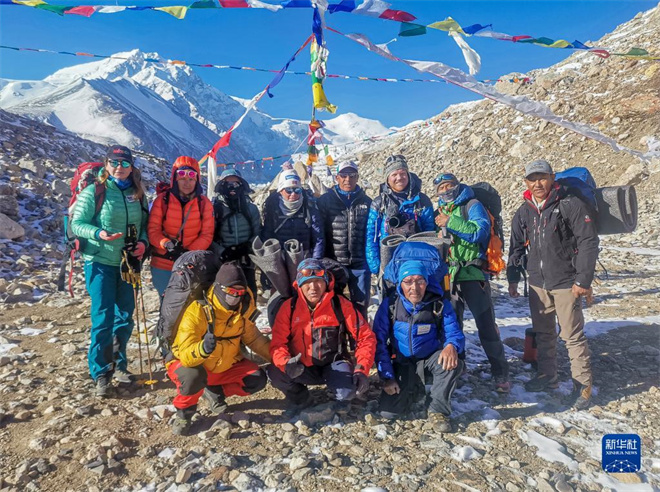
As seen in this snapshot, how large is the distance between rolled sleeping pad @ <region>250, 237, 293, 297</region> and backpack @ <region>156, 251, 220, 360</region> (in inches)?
25.4

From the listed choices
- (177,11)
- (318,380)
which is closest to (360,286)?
(318,380)

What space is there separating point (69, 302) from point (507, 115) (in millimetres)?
31395

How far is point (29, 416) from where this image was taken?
13.0ft

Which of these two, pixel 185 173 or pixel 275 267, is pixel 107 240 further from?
pixel 275 267

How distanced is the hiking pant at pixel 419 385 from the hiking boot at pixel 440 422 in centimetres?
4

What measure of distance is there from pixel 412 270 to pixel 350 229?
4.59 feet

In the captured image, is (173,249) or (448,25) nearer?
(173,249)

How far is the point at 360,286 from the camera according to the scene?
17.1ft

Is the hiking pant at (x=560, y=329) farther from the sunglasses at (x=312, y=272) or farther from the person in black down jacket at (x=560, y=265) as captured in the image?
the sunglasses at (x=312, y=272)

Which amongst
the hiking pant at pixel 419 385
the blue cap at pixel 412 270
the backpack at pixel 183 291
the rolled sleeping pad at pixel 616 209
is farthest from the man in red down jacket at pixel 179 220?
the rolled sleeping pad at pixel 616 209

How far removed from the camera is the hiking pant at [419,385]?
3.86 meters

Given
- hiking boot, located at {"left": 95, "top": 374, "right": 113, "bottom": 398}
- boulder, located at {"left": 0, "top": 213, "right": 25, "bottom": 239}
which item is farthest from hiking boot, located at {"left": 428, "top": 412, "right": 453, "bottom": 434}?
boulder, located at {"left": 0, "top": 213, "right": 25, "bottom": 239}

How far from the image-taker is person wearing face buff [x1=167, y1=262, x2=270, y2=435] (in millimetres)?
3684

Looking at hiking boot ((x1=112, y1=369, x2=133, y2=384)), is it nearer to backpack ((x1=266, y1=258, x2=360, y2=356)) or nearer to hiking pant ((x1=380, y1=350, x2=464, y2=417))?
backpack ((x1=266, y1=258, x2=360, y2=356))
